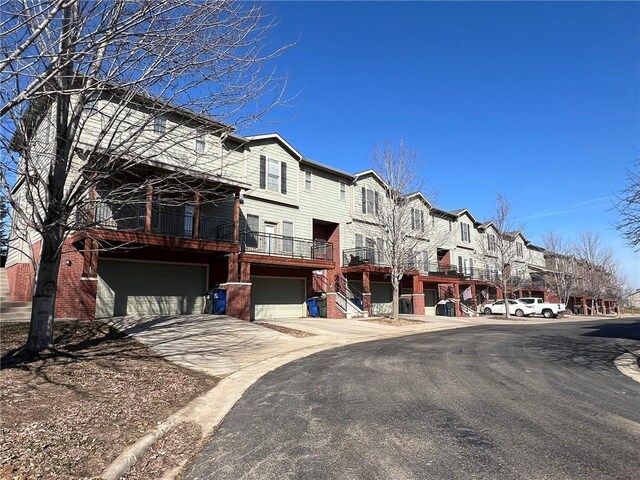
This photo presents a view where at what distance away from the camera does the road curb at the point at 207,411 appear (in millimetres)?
4379

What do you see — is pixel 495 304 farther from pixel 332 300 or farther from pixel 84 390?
pixel 84 390

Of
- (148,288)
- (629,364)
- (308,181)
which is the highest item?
(308,181)

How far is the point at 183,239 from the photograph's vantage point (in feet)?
60.4

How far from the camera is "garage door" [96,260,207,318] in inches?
716

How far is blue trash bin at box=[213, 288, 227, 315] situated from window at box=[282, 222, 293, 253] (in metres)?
5.75

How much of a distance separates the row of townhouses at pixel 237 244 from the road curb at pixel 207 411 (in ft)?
13.5

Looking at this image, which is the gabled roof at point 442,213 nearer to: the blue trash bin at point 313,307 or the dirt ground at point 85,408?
the blue trash bin at point 313,307

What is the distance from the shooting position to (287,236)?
24.7 meters

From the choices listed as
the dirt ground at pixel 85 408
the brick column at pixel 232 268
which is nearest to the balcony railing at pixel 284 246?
A: the brick column at pixel 232 268

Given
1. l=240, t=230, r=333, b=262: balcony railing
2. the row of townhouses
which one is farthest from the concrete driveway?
l=240, t=230, r=333, b=262: balcony railing

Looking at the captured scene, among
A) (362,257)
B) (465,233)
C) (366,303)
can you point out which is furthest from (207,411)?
(465,233)

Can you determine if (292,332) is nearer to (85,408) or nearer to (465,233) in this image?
(85,408)

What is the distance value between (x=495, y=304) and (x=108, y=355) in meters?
37.6

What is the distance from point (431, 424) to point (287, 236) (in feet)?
64.6
